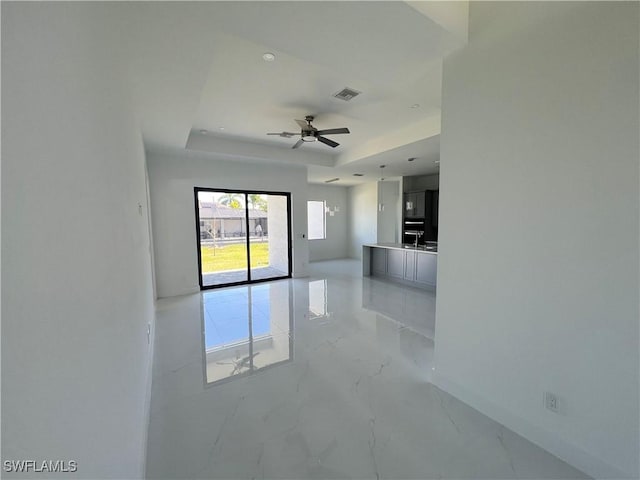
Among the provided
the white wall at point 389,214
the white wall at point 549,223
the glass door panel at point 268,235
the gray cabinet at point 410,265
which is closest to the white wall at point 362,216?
the white wall at point 389,214

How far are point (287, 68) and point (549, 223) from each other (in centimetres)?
264

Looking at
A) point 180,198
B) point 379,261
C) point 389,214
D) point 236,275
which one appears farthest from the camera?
point 389,214

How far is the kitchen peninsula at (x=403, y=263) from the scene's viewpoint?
5.65m

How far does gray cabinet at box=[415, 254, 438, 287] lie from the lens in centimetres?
557

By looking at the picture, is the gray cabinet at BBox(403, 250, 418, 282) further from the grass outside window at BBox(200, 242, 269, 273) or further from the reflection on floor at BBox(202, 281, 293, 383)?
the grass outside window at BBox(200, 242, 269, 273)

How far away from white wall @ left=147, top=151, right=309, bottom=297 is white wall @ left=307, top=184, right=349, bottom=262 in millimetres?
3816

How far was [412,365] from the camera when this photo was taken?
280cm

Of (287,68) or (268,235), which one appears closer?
(287,68)

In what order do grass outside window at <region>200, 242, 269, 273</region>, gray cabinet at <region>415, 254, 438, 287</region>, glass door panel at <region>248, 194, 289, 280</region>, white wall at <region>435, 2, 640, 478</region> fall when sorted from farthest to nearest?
glass door panel at <region>248, 194, 289, 280</region> < grass outside window at <region>200, 242, 269, 273</region> < gray cabinet at <region>415, 254, 438, 287</region> < white wall at <region>435, 2, 640, 478</region>

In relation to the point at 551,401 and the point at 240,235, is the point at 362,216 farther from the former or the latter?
the point at 551,401

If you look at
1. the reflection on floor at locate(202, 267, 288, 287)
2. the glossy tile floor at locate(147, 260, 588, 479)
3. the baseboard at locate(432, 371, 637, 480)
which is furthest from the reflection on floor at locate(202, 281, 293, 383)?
the baseboard at locate(432, 371, 637, 480)

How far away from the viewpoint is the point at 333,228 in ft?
33.2

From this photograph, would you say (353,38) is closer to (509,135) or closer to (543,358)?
(509,135)

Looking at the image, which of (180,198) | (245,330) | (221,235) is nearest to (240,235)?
(221,235)
